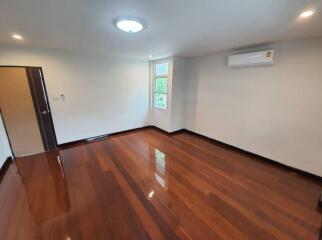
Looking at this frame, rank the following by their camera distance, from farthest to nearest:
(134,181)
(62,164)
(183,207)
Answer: (62,164) < (134,181) < (183,207)

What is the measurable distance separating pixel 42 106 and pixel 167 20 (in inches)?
128

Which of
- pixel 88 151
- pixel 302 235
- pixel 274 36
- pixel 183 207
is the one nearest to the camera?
pixel 302 235

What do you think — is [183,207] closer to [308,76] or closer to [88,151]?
[88,151]

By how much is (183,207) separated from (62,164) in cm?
240

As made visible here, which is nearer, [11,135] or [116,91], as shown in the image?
[11,135]

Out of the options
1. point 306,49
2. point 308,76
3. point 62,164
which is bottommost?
point 62,164

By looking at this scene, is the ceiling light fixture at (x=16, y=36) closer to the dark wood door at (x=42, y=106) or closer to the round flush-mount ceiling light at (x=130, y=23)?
the dark wood door at (x=42, y=106)

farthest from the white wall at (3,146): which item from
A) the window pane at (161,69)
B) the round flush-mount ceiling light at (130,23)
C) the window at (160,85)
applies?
the window pane at (161,69)

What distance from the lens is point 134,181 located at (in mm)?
2283

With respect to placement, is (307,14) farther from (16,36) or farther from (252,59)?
(16,36)

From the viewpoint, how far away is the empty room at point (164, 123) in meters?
1.52

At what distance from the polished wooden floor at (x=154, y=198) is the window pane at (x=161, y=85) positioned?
1973mm

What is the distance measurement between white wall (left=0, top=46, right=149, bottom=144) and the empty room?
0.03 m

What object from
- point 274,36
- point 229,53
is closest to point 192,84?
point 229,53
